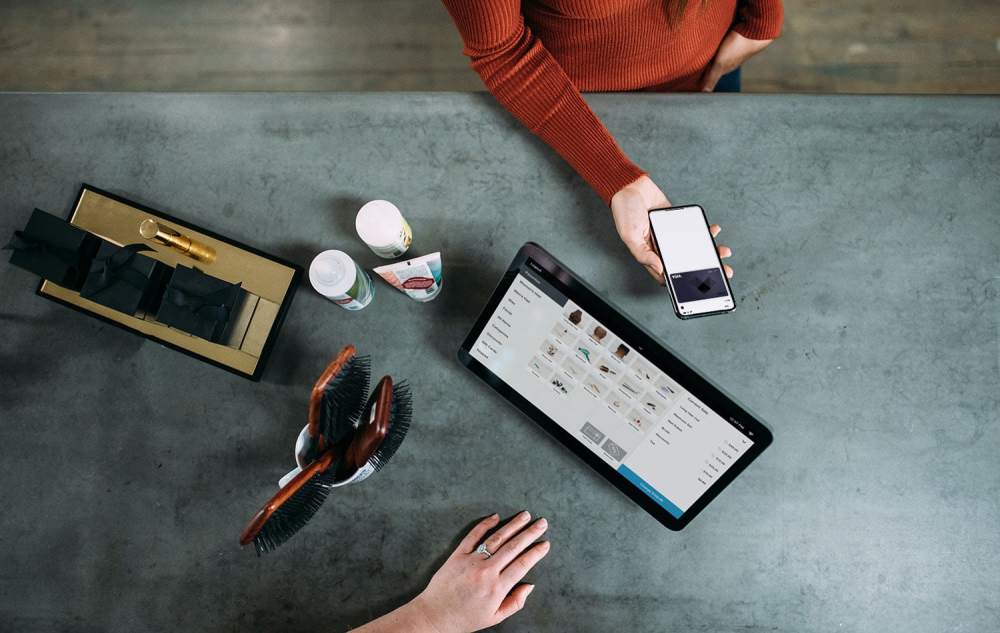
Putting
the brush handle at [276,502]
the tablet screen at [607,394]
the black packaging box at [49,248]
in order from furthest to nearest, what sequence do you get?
1. the black packaging box at [49,248]
2. the tablet screen at [607,394]
3. the brush handle at [276,502]

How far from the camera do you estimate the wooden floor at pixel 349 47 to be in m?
1.73

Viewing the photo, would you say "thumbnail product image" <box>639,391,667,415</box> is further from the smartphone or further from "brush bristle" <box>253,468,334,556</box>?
"brush bristle" <box>253,468,334,556</box>

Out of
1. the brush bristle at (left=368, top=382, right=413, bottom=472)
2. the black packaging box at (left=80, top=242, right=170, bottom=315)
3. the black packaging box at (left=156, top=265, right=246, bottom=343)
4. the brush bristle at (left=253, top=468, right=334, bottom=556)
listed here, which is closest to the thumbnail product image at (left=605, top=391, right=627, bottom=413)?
the brush bristle at (left=368, top=382, right=413, bottom=472)

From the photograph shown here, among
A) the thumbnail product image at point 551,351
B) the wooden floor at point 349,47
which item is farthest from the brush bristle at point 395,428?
the wooden floor at point 349,47

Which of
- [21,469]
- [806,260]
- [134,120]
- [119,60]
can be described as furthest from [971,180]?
[119,60]

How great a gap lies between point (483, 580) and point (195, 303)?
562 mm

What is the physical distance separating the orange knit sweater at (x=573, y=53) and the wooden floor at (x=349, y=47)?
889mm

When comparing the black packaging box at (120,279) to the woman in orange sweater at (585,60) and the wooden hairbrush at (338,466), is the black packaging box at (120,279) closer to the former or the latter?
the wooden hairbrush at (338,466)

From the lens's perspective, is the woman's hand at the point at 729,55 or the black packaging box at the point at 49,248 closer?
the black packaging box at the point at 49,248

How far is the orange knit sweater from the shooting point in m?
0.87

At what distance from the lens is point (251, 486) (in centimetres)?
92

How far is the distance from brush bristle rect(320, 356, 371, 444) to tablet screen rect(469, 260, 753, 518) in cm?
18

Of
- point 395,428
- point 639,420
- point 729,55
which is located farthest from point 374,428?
point 729,55

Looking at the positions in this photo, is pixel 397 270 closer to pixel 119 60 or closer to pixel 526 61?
pixel 526 61
